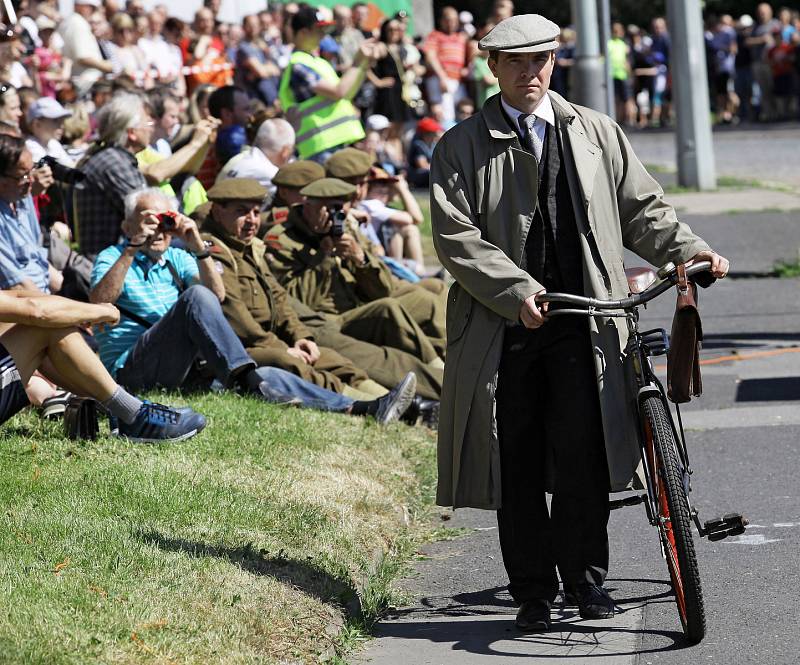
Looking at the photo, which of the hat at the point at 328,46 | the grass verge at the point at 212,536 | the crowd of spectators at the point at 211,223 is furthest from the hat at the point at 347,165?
the hat at the point at 328,46

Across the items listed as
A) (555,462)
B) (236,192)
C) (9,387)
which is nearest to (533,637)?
(555,462)

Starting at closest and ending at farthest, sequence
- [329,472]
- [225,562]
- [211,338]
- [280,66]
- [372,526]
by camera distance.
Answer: [225,562]
[372,526]
[329,472]
[211,338]
[280,66]

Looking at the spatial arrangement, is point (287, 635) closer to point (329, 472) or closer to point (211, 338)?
point (329, 472)

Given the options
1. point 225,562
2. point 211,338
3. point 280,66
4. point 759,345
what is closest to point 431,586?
point 225,562

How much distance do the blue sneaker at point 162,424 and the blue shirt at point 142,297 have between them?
1.14 m

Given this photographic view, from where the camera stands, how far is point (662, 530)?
200 inches

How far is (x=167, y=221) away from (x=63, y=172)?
1976 mm

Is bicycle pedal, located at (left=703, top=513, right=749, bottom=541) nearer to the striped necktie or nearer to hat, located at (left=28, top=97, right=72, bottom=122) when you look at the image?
the striped necktie

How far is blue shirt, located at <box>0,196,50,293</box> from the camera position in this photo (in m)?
7.99

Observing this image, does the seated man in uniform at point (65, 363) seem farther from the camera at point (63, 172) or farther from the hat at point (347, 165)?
the hat at point (347, 165)

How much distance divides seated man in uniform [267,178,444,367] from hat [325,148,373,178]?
0.76 metres

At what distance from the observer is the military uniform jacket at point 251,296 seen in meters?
8.68

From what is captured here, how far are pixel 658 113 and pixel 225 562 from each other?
29093 mm

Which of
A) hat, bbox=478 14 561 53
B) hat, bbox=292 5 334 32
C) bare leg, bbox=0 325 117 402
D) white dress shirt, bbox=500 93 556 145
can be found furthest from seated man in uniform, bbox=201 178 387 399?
hat, bbox=292 5 334 32
